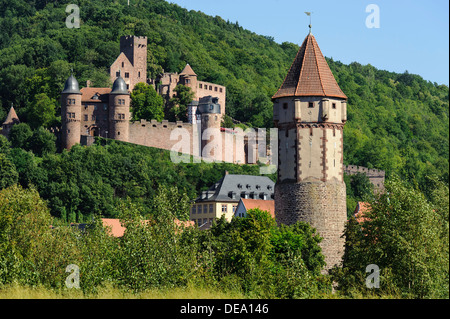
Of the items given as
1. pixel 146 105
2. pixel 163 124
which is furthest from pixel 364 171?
pixel 146 105

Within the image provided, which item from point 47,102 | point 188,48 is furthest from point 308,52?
point 188,48

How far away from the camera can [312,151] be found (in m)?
63.0

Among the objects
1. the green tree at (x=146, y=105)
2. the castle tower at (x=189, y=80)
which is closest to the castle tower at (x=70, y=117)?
the green tree at (x=146, y=105)

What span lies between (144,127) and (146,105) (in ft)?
21.9

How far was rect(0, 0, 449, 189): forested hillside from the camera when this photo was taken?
13262cm

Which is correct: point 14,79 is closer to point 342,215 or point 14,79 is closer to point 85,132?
point 85,132

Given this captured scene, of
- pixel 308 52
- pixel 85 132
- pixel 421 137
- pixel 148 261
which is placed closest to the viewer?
pixel 148 261

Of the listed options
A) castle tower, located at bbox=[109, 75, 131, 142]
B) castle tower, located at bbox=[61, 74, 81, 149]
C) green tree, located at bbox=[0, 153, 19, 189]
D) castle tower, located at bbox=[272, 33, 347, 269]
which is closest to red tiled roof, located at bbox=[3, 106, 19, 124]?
castle tower, located at bbox=[61, 74, 81, 149]

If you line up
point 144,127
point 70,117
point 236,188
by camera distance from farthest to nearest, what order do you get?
point 144,127 < point 70,117 < point 236,188

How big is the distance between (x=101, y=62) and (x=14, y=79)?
463 inches

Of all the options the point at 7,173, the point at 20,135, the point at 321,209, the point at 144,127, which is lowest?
the point at 321,209

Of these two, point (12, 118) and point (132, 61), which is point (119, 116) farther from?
point (132, 61)

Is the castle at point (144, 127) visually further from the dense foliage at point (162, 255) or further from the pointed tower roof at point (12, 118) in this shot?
the dense foliage at point (162, 255)

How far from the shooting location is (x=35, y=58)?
14200cm
